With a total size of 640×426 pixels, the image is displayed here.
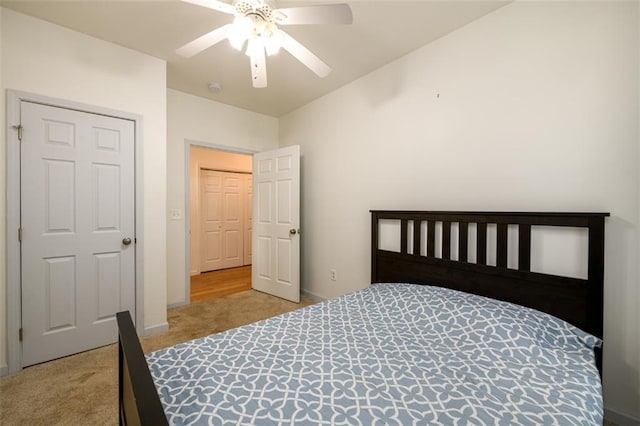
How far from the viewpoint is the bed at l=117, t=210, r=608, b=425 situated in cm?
87

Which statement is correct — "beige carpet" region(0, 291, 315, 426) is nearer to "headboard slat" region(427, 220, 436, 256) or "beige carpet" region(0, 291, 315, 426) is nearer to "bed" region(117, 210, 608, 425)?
"bed" region(117, 210, 608, 425)

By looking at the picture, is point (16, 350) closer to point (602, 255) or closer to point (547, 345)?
point (547, 345)

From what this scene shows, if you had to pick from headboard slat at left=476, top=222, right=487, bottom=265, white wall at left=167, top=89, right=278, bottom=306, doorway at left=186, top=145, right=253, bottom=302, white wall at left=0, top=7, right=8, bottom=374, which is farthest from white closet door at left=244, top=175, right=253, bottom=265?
headboard slat at left=476, top=222, right=487, bottom=265

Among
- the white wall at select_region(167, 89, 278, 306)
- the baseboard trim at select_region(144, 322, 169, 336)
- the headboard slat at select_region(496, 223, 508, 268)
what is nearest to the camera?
the headboard slat at select_region(496, 223, 508, 268)

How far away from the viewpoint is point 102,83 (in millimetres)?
2223

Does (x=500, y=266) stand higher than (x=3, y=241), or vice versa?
(x=3, y=241)

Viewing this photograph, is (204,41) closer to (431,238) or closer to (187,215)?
(431,238)

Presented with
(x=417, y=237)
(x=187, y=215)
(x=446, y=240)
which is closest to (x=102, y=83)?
(x=187, y=215)

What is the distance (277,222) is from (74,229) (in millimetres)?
1948

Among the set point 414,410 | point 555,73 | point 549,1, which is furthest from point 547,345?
point 549,1

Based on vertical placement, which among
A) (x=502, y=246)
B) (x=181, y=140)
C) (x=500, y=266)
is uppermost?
(x=181, y=140)

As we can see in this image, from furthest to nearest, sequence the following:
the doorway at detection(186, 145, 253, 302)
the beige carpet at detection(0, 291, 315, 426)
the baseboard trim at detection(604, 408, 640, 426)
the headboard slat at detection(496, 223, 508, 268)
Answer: the doorway at detection(186, 145, 253, 302) < the headboard slat at detection(496, 223, 508, 268) < the beige carpet at detection(0, 291, 315, 426) < the baseboard trim at detection(604, 408, 640, 426)

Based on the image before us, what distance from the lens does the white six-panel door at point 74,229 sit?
196 centimetres

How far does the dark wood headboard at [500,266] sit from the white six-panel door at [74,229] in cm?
225
